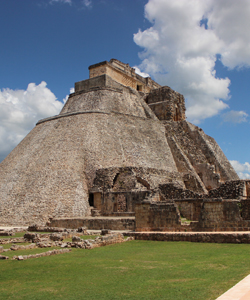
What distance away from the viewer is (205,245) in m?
9.70

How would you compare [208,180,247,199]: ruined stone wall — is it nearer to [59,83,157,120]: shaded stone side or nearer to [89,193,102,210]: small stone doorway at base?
[89,193,102,210]: small stone doorway at base

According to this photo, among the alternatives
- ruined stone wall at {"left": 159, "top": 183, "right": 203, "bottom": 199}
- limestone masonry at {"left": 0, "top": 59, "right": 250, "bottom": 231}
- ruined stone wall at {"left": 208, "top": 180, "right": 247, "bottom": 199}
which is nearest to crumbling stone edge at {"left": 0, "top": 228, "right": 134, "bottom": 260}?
limestone masonry at {"left": 0, "top": 59, "right": 250, "bottom": 231}

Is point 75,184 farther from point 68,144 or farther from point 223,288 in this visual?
point 223,288

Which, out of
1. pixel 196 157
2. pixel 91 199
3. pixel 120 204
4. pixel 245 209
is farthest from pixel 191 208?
pixel 196 157

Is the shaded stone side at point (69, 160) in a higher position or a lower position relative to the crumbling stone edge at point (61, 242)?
higher

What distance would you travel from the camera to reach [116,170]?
860 inches

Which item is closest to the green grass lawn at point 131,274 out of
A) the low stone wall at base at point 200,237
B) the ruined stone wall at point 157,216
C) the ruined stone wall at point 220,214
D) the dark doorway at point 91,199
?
the low stone wall at base at point 200,237

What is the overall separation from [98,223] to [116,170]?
5654 mm

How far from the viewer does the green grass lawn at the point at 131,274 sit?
4.98 m

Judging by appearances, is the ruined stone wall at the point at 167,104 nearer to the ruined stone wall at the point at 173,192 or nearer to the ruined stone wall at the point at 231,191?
the ruined stone wall at the point at 173,192

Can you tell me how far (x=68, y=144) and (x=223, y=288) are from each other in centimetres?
1998

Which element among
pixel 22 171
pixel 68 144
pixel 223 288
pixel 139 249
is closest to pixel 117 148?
pixel 68 144

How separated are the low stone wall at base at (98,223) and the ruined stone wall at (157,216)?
2.43 meters

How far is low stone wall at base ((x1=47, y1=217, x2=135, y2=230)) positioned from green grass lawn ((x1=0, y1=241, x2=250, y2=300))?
6312 mm
